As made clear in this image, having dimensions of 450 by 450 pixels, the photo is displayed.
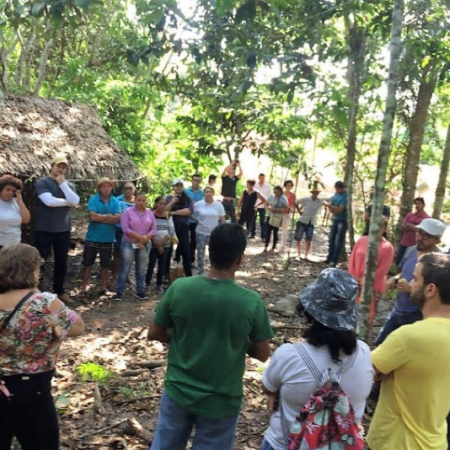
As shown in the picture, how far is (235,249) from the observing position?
2.49 m

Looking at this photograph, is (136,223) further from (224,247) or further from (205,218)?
(224,247)

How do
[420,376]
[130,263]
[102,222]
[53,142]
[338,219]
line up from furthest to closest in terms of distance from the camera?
[338,219] < [53,142] < [130,263] < [102,222] < [420,376]

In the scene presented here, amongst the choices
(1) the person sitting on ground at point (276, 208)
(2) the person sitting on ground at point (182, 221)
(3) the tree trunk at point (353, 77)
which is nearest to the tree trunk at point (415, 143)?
(3) the tree trunk at point (353, 77)

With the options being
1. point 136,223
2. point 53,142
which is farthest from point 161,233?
point 53,142

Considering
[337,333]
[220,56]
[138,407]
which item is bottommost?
[138,407]

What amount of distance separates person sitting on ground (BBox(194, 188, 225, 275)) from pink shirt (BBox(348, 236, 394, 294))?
3.59 metres

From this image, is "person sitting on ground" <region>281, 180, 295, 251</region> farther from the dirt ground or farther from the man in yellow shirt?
the man in yellow shirt

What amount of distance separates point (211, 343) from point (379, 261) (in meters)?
3.36

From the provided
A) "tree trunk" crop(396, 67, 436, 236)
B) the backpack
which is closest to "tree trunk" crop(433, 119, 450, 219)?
"tree trunk" crop(396, 67, 436, 236)

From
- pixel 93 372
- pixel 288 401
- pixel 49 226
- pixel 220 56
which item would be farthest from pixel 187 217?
pixel 288 401

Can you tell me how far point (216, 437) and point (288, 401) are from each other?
56 cm

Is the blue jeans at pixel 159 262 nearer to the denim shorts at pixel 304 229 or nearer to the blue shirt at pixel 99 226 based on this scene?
the blue shirt at pixel 99 226

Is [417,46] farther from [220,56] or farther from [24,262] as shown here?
[24,262]

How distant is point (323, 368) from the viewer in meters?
2.07
